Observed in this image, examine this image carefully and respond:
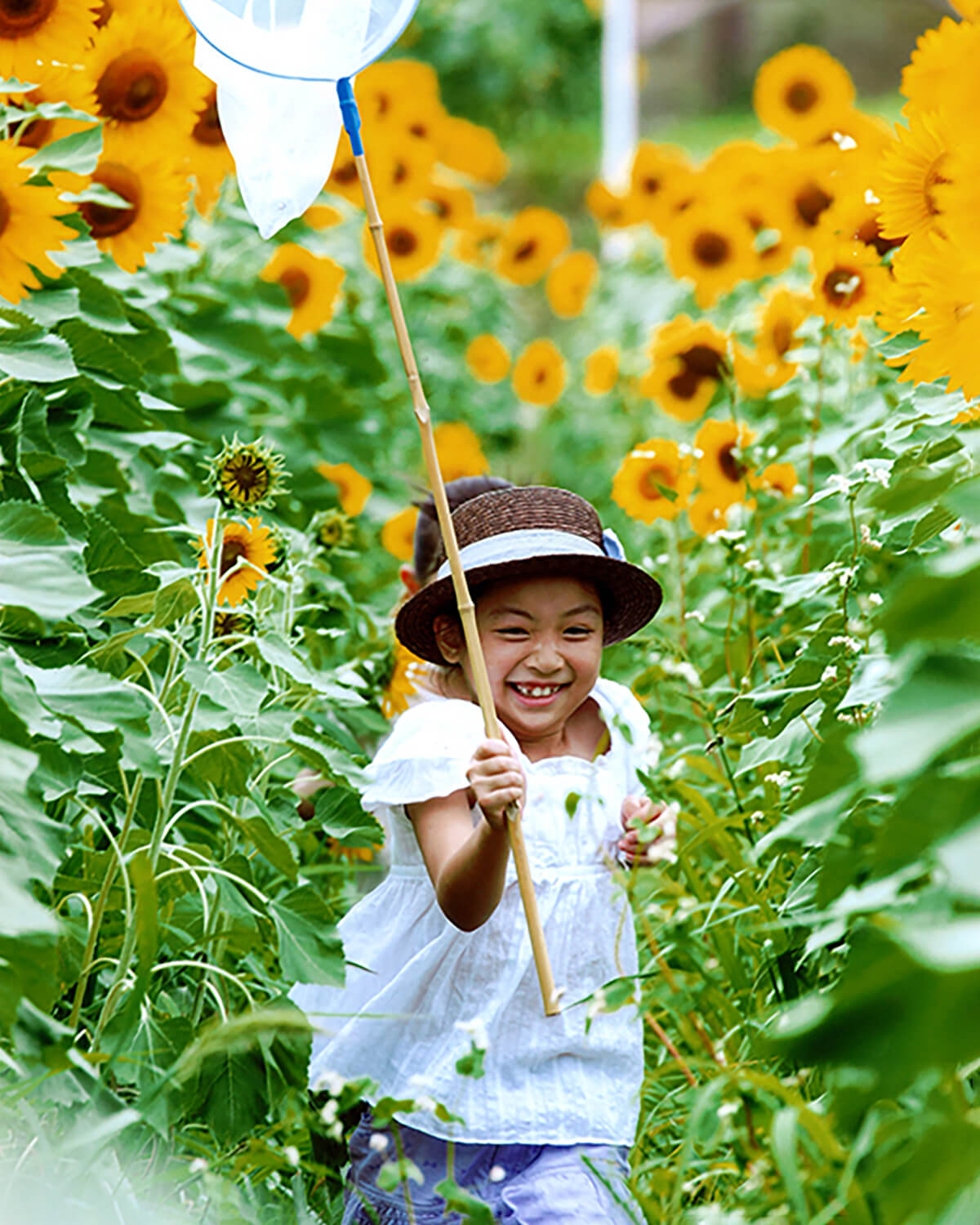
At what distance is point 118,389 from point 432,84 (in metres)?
3.78

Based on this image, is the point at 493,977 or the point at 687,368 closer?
the point at 493,977

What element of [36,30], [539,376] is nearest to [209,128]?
[36,30]

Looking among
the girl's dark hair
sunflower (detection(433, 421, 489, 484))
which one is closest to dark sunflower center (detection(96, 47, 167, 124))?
the girl's dark hair

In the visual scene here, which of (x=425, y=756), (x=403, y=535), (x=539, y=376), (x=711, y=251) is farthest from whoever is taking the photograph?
(x=539, y=376)

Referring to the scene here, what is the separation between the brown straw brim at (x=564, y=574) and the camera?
200 centimetres

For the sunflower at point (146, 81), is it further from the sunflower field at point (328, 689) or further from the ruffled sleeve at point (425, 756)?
the ruffled sleeve at point (425, 756)

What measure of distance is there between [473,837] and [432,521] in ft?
3.91

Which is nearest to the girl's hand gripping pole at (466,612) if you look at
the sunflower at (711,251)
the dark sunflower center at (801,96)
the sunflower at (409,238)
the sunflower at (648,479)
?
the sunflower at (648,479)

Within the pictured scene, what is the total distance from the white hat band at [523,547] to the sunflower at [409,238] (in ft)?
10.2

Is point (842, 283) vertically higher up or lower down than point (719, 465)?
higher up

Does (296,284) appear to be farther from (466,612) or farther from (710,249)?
(466,612)

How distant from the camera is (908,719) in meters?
0.96

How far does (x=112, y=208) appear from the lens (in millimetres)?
2564

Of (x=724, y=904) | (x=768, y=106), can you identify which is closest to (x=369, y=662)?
(x=724, y=904)
